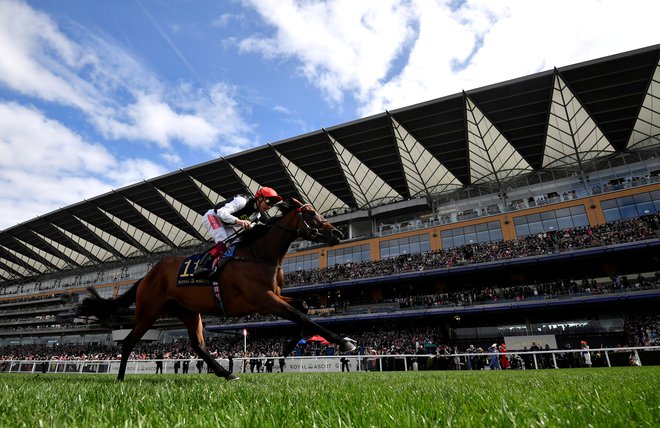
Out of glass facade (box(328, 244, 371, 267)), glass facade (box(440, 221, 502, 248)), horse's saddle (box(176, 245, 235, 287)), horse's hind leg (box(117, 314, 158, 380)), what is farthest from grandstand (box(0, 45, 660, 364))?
horse's saddle (box(176, 245, 235, 287))

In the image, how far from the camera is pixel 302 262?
48.3 metres

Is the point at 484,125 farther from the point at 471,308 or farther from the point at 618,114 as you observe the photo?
the point at 471,308

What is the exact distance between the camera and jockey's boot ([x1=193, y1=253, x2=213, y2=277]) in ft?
17.9

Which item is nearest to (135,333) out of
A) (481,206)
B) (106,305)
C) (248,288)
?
(106,305)

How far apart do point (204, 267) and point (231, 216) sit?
0.86 metres

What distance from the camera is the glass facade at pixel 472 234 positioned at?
38.6 meters

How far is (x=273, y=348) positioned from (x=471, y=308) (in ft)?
62.5

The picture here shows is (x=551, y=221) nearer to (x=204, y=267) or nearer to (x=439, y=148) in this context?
(x=439, y=148)

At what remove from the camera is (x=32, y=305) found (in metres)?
70.2

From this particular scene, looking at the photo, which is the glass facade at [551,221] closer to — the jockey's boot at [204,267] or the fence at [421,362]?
the fence at [421,362]

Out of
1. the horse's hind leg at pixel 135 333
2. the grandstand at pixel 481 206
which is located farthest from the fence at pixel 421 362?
the horse's hind leg at pixel 135 333

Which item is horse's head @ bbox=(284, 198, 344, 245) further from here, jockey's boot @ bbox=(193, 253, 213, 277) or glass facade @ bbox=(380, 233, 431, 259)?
glass facade @ bbox=(380, 233, 431, 259)

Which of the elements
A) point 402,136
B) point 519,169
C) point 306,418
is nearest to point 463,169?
point 519,169

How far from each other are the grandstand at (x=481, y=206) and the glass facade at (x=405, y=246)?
166 millimetres
